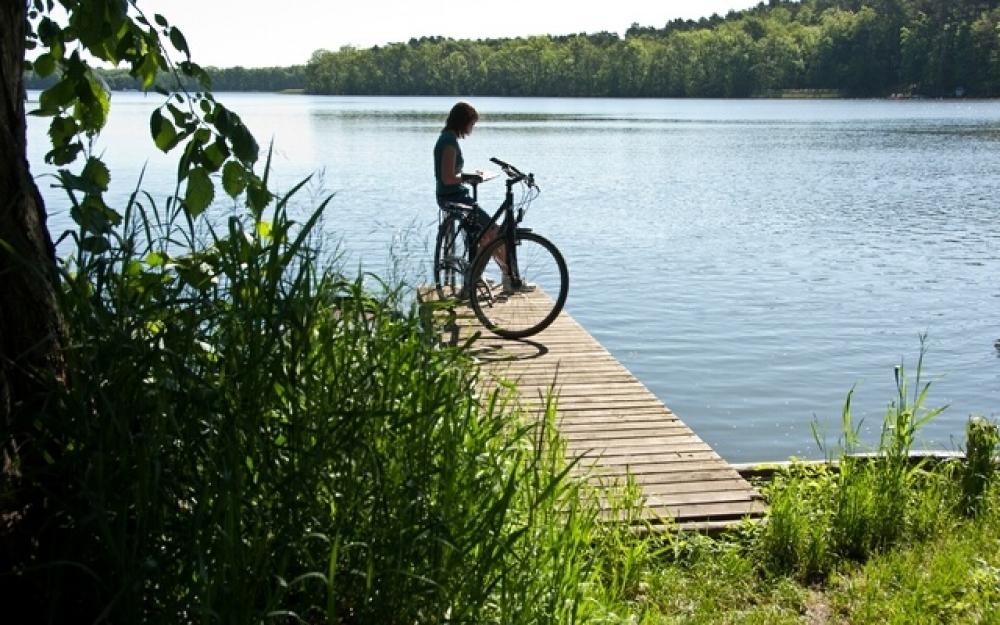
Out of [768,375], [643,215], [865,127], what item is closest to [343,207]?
[643,215]

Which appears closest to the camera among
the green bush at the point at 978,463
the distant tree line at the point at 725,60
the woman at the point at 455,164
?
the green bush at the point at 978,463

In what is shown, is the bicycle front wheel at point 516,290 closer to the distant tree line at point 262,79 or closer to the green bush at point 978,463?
the green bush at point 978,463

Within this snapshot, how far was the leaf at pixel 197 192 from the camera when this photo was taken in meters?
3.08

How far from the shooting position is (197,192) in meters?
3.10

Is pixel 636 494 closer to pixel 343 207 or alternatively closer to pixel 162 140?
pixel 162 140

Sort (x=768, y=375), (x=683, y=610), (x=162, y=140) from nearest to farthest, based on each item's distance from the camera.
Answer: (x=162, y=140) → (x=683, y=610) → (x=768, y=375)

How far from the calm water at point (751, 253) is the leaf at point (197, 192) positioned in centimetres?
26

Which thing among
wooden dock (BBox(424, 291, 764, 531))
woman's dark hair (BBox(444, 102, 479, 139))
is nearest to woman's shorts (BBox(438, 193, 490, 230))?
woman's dark hair (BBox(444, 102, 479, 139))

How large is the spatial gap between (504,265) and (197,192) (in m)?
4.74

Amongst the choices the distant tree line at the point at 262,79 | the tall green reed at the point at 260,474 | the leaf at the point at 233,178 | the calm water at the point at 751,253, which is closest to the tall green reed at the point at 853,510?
the tall green reed at the point at 260,474

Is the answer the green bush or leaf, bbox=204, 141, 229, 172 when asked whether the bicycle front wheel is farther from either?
leaf, bbox=204, 141, 229, 172

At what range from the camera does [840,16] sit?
13388 centimetres

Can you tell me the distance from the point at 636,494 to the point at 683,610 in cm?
74

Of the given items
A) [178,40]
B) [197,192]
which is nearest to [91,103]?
[178,40]
